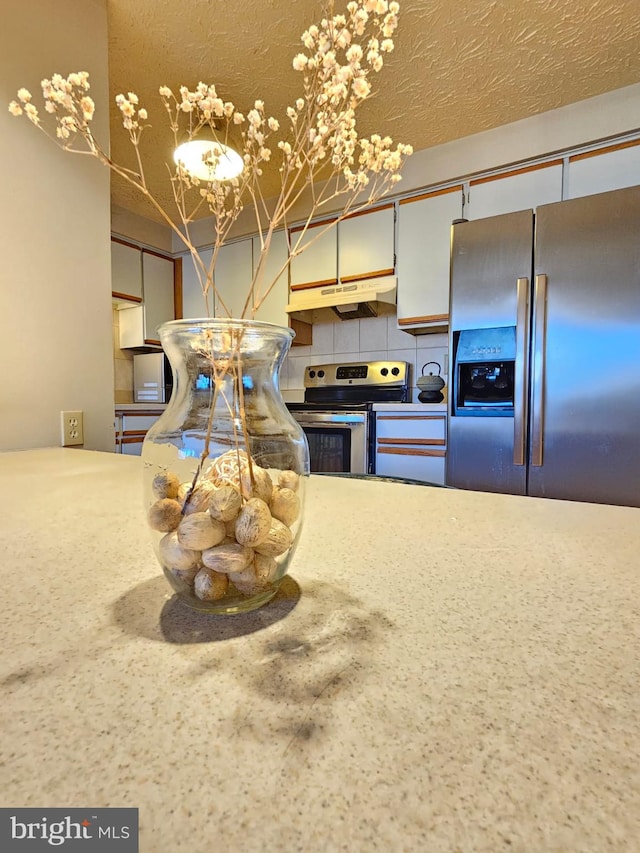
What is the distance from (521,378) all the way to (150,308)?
9.28ft

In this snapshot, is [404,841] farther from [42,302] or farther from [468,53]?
[468,53]

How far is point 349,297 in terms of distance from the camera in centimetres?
281

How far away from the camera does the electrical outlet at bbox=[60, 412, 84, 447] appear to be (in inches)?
55.1

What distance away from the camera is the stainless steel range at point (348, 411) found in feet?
8.20

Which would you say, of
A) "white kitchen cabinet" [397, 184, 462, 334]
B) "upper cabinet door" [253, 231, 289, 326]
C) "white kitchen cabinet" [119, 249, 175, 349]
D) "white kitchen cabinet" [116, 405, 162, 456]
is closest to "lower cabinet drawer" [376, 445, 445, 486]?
"white kitchen cabinet" [397, 184, 462, 334]

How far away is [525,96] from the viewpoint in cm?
212

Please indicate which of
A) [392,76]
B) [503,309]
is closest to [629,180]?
[503,309]

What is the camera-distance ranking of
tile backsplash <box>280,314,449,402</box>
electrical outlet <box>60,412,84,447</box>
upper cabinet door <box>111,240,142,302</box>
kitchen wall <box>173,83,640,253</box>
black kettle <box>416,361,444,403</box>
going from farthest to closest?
1. upper cabinet door <box>111,240,142,302</box>
2. tile backsplash <box>280,314,449,402</box>
3. black kettle <box>416,361,444,403</box>
4. kitchen wall <box>173,83,640,253</box>
5. electrical outlet <box>60,412,84,447</box>

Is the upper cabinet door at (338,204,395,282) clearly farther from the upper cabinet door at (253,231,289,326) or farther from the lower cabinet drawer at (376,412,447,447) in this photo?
the lower cabinet drawer at (376,412,447,447)

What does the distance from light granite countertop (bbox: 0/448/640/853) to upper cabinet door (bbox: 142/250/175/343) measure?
339 cm

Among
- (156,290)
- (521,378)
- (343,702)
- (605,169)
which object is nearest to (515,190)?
(605,169)

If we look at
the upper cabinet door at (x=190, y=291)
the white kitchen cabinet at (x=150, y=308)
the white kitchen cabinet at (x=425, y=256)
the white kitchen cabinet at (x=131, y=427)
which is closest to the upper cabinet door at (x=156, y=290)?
the white kitchen cabinet at (x=150, y=308)

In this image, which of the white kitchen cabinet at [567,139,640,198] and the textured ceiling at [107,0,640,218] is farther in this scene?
the white kitchen cabinet at [567,139,640,198]

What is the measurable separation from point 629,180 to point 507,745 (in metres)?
2.68
